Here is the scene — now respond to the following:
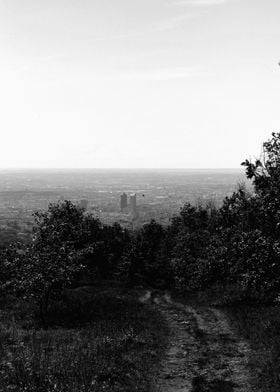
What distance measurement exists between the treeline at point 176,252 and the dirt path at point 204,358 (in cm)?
339

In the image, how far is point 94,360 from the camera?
60.5 ft

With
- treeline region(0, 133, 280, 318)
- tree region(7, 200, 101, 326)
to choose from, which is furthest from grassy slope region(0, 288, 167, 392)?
treeline region(0, 133, 280, 318)

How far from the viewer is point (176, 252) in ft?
193

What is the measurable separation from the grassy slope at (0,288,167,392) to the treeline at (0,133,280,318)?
334cm

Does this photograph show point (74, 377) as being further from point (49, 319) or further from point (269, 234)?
point (49, 319)

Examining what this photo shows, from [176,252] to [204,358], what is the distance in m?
38.3

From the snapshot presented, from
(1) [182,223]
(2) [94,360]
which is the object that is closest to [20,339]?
(2) [94,360]

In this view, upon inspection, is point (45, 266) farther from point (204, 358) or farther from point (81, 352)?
point (204, 358)

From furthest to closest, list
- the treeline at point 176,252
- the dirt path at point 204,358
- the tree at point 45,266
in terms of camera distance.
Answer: the tree at point 45,266
the treeline at point 176,252
the dirt path at point 204,358

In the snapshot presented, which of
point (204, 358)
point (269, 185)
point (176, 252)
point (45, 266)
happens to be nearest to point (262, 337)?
point (204, 358)

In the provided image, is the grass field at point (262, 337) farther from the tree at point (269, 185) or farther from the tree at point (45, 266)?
the tree at point (45, 266)

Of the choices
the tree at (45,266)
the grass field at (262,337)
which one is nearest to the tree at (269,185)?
the grass field at (262,337)

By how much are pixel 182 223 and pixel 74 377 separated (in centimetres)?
4824

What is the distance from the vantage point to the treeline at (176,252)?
1948 centimetres
